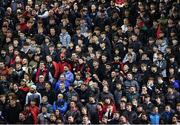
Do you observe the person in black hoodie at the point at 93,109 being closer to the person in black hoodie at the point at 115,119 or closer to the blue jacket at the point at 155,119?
the person in black hoodie at the point at 115,119

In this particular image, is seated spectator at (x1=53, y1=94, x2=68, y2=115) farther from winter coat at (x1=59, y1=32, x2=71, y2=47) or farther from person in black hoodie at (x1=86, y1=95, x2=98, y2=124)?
winter coat at (x1=59, y1=32, x2=71, y2=47)

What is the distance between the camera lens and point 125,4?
25.4 meters

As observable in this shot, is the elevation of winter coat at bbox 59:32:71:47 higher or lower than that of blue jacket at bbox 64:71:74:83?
higher

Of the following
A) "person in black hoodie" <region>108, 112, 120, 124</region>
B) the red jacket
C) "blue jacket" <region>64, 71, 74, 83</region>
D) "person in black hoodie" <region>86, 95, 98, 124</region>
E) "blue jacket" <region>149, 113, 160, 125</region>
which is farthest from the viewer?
the red jacket

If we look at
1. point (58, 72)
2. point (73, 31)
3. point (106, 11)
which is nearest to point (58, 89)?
point (58, 72)

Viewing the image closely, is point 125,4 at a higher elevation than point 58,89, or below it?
higher

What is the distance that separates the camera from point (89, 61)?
21.4m

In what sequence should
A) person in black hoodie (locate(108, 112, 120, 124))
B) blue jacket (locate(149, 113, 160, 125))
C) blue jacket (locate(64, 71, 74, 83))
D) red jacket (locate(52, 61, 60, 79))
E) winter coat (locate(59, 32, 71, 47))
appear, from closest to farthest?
person in black hoodie (locate(108, 112, 120, 124)) < blue jacket (locate(149, 113, 160, 125)) < blue jacket (locate(64, 71, 74, 83)) < red jacket (locate(52, 61, 60, 79)) < winter coat (locate(59, 32, 71, 47))

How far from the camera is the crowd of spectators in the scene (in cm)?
1928

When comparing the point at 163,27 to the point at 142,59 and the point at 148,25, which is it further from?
the point at 142,59

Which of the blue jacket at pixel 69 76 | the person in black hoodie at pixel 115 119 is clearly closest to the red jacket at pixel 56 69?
the blue jacket at pixel 69 76

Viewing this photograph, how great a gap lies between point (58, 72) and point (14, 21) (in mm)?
4407

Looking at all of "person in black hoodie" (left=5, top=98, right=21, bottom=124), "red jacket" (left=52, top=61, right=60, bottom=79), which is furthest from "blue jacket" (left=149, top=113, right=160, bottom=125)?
"person in black hoodie" (left=5, top=98, right=21, bottom=124)

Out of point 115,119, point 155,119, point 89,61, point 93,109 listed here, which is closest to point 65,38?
point 89,61
